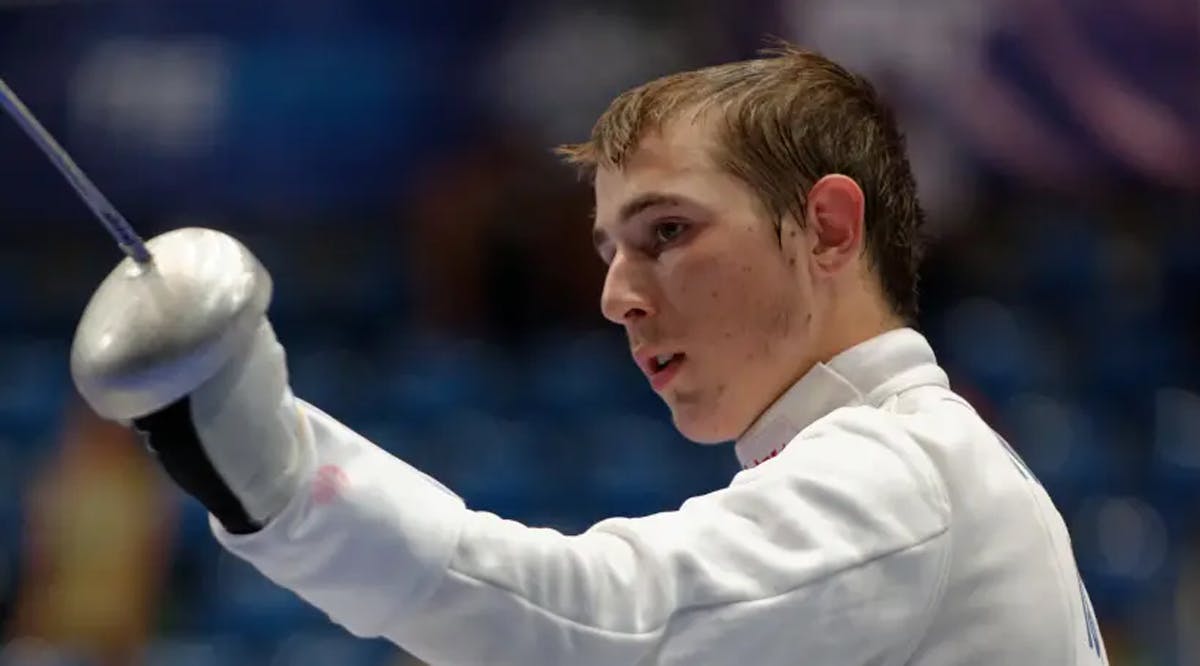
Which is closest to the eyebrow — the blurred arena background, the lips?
the lips

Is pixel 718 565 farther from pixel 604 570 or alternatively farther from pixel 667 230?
pixel 667 230

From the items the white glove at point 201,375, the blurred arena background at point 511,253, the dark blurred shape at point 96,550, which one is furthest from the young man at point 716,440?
the dark blurred shape at point 96,550

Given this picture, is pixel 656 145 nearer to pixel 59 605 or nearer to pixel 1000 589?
pixel 1000 589

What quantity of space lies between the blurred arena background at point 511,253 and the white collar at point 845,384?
257 centimetres

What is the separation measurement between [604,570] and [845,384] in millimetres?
372

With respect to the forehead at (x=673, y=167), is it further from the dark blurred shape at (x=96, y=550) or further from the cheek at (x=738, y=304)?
the dark blurred shape at (x=96, y=550)

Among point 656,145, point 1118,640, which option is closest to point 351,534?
point 656,145

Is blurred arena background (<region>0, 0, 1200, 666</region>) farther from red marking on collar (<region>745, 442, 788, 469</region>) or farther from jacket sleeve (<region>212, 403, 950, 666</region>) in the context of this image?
jacket sleeve (<region>212, 403, 950, 666</region>)

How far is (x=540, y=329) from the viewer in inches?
191

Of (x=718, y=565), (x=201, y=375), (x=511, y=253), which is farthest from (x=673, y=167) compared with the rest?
(x=511, y=253)

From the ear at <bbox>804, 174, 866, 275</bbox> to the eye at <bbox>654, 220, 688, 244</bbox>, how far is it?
4.5 inches

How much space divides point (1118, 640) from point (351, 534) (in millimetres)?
3017

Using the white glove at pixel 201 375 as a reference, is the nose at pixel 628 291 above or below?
below

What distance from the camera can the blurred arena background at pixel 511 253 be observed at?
162 inches
